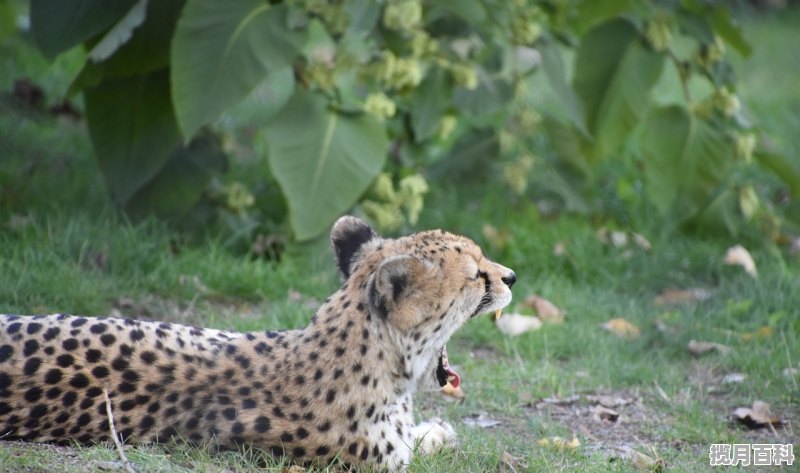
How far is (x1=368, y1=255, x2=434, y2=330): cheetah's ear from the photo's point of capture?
11.6 feet

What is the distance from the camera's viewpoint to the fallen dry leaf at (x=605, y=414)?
4.52 meters

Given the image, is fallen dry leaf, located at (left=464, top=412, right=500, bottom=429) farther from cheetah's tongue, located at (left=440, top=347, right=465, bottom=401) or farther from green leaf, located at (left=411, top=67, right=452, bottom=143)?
green leaf, located at (left=411, top=67, right=452, bottom=143)

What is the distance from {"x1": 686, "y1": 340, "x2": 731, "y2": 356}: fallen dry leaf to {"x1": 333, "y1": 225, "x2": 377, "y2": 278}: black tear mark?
194 cm

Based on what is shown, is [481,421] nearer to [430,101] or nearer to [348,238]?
[348,238]

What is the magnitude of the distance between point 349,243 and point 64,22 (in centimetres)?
212

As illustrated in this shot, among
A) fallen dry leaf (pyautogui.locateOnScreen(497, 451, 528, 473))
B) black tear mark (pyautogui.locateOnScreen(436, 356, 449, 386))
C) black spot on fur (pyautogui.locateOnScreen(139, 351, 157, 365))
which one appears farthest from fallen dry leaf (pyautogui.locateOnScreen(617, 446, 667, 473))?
black spot on fur (pyautogui.locateOnScreen(139, 351, 157, 365))

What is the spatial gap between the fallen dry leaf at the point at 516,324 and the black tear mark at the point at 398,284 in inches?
71.2

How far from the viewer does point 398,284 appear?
3.57 metres

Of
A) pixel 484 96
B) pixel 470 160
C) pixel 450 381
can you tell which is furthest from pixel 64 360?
pixel 470 160

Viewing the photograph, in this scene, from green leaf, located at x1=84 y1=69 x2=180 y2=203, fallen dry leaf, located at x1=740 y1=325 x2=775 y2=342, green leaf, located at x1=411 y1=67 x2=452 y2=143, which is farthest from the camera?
green leaf, located at x1=411 y1=67 x2=452 y2=143

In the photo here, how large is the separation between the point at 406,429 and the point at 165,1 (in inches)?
107

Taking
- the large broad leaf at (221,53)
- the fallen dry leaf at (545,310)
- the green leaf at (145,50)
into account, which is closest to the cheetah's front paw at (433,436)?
the fallen dry leaf at (545,310)

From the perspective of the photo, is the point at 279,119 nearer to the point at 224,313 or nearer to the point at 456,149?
the point at 224,313

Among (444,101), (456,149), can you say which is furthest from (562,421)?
(456,149)
